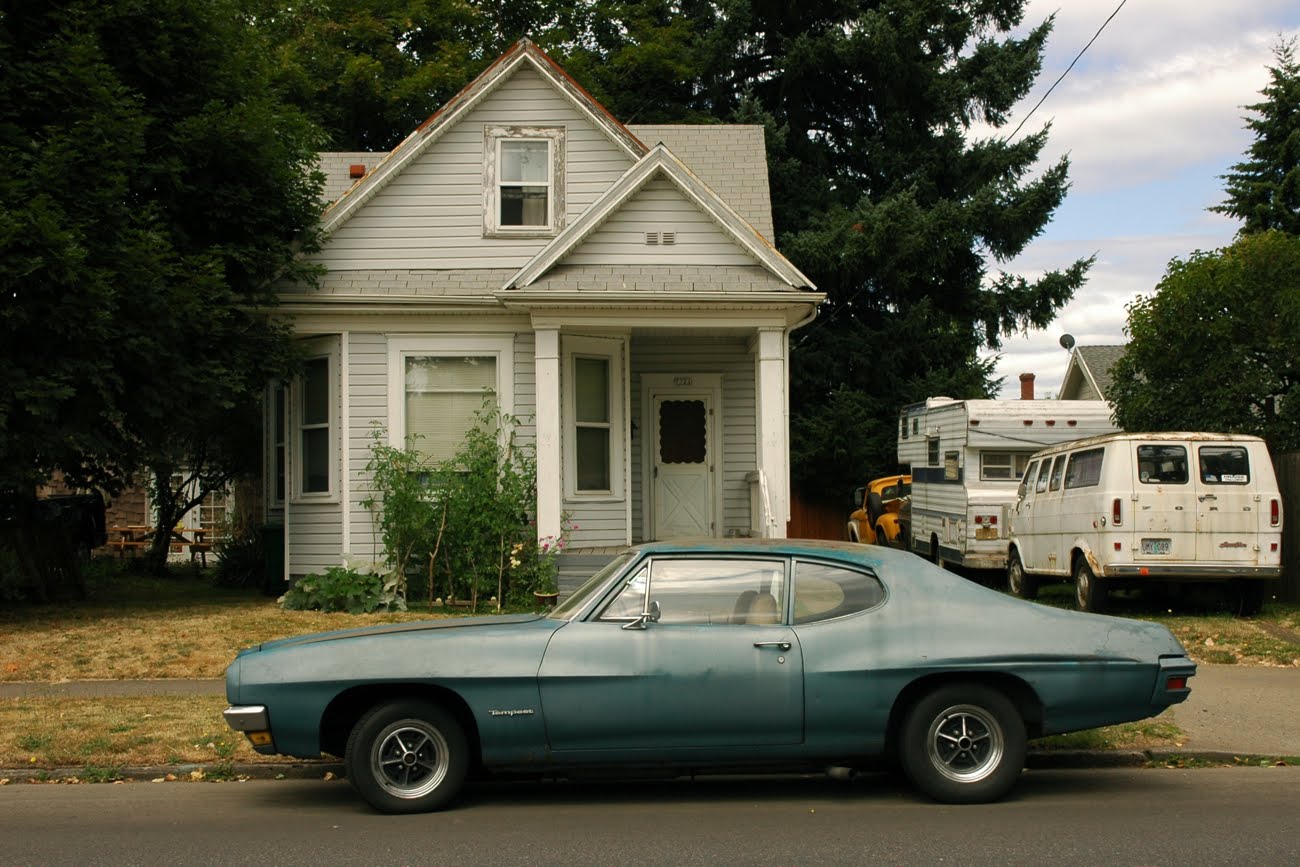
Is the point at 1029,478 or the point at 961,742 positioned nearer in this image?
the point at 961,742

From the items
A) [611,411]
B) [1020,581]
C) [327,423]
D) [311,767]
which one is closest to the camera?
[311,767]

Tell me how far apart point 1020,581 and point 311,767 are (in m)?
12.2

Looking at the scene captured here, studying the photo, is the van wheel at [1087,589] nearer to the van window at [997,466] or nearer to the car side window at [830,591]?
the van window at [997,466]

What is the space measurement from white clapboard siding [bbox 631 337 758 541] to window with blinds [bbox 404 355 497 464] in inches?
99.9

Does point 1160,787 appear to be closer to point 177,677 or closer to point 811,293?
point 177,677

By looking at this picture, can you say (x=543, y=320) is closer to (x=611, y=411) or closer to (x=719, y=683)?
(x=611, y=411)

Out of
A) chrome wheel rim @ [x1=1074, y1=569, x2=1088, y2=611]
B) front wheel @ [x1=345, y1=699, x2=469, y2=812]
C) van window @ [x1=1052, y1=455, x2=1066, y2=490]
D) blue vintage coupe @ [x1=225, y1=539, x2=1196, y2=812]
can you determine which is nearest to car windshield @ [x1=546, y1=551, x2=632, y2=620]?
blue vintage coupe @ [x1=225, y1=539, x2=1196, y2=812]

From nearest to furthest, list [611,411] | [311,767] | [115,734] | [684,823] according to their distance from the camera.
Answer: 1. [684,823]
2. [311,767]
3. [115,734]
4. [611,411]

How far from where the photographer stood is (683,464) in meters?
19.1

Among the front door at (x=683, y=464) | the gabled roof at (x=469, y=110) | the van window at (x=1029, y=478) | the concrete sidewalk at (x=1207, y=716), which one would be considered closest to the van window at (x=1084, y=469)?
the van window at (x=1029, y=478)

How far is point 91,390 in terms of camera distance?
14617 mm

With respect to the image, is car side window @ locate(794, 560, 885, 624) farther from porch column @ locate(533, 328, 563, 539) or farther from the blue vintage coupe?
porch column @ locate(533, 328, 563, 539)

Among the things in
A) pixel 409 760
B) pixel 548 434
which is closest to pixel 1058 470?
pixel 548 434

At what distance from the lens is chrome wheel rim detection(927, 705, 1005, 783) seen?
7.31m
